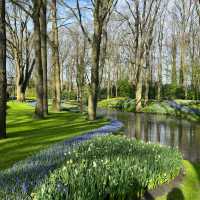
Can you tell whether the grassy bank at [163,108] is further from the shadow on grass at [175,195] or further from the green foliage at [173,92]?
the shadow on grass at [175,195]

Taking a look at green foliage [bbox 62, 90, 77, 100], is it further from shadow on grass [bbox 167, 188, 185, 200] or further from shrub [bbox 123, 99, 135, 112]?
shadow on grass [bbox 167, 188, 185, 200]

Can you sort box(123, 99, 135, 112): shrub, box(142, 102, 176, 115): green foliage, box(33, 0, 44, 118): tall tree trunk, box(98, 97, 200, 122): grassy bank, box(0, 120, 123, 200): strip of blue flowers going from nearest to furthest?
box(0, 120, 123, 200): strip of blue flowers < box(33, 0, 44, 118): tall tree trunk < box(98, 97, 200, 122): grassy bank < box(142, 102, 176, 115): green foliage < box(123, 99, 135, 112): shrub

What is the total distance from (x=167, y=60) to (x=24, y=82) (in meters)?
37.2

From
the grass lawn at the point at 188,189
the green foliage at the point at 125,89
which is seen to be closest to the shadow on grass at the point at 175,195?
the grass lawn at the point at 188,189

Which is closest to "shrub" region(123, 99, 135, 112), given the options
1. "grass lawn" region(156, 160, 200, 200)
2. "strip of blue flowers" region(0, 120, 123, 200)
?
"grass lawn" region(156, 160, 200, 200)

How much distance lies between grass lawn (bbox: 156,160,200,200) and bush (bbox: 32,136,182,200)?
365 mm

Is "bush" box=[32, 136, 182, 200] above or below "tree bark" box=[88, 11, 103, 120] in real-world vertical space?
below

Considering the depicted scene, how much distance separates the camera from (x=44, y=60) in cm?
2909

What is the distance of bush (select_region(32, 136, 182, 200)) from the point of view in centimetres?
609

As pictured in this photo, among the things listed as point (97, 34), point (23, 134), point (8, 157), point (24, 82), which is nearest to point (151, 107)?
point (24, 82)

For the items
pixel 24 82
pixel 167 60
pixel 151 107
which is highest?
pixel 167 60

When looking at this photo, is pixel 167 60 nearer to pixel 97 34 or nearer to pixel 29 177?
pixel 97 34

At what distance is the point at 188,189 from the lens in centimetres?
927

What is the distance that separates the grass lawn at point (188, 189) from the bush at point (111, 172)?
36 cm
